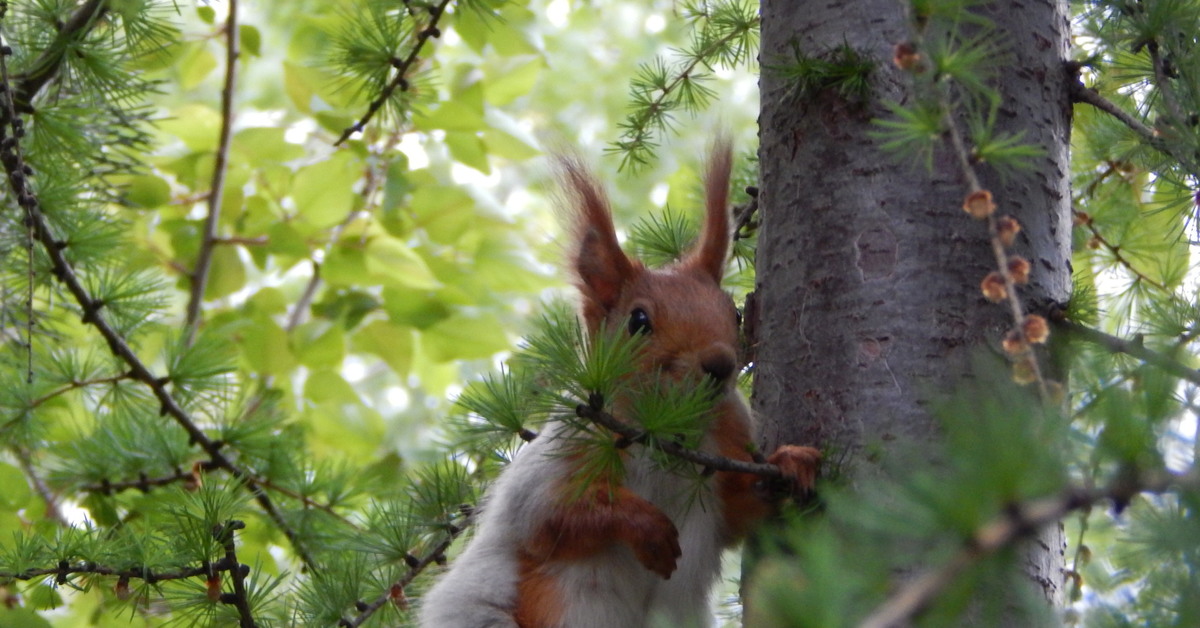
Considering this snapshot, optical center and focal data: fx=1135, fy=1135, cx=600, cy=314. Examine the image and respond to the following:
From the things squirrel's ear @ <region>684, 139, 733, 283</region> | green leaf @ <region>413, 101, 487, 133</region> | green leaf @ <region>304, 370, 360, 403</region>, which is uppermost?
green leaf @ <region>413, 101, 487, 133</region>

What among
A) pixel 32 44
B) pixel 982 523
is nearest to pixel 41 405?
pixel 32 44

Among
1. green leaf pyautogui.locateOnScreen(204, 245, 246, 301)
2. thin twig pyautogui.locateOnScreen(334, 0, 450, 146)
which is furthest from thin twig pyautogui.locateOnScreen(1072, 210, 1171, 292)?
green leaf pyautogui.locateOnScreen(204, 245, 246, 301)

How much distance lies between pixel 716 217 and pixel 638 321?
380mm

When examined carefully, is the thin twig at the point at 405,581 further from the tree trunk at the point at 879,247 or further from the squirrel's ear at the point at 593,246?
the tree trunk at the point at 879,247

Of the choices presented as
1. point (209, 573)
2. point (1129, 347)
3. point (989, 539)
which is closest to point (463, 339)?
point (209, 573)

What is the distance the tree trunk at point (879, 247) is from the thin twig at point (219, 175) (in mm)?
2050

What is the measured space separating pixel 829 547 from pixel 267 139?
2.89 metres

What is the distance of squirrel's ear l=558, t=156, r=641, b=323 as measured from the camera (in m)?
2.19

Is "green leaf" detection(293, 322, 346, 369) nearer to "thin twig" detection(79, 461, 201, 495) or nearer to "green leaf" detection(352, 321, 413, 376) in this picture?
"green leaf" detection(352, 321, 413, 376)

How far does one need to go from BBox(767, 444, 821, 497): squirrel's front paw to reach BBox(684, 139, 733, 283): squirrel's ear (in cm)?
75

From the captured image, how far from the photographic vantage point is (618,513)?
1.77 m

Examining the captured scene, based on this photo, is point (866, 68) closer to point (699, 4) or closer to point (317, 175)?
point (699, 4)

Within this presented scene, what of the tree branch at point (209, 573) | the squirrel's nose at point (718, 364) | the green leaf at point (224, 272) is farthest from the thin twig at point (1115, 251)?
the green leaf at point (224, 272)

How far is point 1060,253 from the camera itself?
1.80 meters
